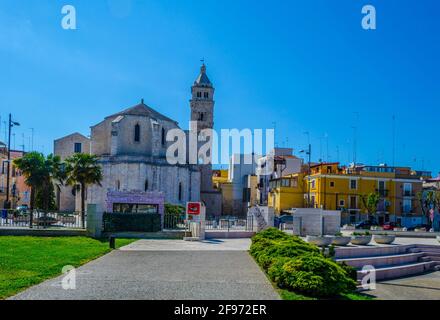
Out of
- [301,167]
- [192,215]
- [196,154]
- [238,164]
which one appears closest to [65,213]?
[192,215]

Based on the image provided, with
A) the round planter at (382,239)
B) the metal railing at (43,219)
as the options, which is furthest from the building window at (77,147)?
the round planter at (382,239)

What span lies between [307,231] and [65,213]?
1686 cm

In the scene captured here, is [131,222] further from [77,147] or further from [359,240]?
[77,147]

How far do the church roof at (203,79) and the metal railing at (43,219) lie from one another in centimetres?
3993

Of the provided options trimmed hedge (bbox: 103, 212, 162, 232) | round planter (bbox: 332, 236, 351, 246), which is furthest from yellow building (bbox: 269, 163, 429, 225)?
round planter (bbox: 332, 236, 351, 246)

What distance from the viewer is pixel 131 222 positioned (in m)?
29.9

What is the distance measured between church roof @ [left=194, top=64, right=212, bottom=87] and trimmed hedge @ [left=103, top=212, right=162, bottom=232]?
141 feet

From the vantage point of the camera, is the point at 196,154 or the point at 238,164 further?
the point at 238,164

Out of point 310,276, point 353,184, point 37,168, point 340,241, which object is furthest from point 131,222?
point 353,184

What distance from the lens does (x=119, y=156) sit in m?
51.9

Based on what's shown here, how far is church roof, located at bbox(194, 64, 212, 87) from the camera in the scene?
233ft

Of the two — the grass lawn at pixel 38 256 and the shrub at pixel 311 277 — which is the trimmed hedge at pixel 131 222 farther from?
the shrub at pixel 311 277

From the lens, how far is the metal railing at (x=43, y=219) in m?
31.2

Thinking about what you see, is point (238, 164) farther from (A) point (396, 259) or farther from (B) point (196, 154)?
(A) point (396, 259)
